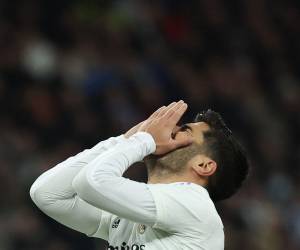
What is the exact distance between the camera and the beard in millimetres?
3543

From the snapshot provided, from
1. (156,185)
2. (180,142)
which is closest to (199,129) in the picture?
(180,142)

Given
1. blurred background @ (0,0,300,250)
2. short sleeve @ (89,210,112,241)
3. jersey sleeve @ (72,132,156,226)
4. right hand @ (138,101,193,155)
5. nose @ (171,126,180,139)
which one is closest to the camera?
jersey sleeve @ (72,132,156,226)

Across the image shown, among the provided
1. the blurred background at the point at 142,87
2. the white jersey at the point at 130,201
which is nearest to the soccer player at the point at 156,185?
the white jersey at the point at 130,201

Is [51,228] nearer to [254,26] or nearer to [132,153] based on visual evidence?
[132,153]

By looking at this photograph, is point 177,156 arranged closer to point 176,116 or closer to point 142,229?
point 176,116

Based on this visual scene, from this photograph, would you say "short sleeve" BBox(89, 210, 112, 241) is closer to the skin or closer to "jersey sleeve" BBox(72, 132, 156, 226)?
the skin

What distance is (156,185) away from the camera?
3381mm

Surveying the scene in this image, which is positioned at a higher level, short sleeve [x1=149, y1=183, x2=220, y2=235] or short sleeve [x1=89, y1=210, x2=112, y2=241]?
short sleeve [x1=149, y1=183, x2=220, y2=235]

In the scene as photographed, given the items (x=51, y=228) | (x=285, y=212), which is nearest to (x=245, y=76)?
(x=285, y=212)

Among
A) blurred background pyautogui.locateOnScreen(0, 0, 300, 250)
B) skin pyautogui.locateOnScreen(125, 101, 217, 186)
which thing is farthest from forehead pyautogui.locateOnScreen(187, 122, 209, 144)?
blurred background pyautogui.locateOnScreen(0, 0, 300, 250)

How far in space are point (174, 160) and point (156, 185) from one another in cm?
20

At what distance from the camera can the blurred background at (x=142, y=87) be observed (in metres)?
7.30

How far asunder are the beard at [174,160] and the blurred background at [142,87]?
3264mm

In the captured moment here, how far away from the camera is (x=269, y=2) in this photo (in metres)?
10.9
